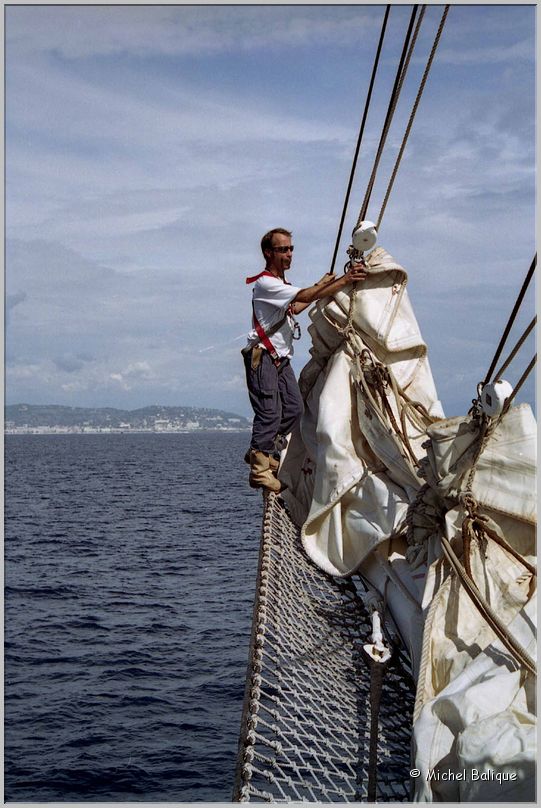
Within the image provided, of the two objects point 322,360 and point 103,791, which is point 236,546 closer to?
point 103,791

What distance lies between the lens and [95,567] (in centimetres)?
2925

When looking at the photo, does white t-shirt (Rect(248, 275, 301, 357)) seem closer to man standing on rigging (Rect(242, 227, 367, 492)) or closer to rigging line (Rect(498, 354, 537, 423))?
man standing on rigging (Rect(242, 227, 367, 492))

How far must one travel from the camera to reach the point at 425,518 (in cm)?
493

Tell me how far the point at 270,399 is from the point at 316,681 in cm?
256

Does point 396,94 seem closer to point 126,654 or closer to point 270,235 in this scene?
point 270,235

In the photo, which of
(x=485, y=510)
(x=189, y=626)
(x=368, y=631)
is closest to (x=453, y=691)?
(x=485, y=510)

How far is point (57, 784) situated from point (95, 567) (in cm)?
1608

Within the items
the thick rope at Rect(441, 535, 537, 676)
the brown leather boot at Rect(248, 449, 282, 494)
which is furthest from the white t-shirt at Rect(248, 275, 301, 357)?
the thick rope at Rect(441, 535, 537, 676)

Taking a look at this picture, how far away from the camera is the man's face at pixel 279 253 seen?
7125 millimetres

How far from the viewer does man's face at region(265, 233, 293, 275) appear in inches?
281

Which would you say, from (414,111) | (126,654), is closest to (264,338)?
(414,111)

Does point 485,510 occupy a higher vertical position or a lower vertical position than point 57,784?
higher

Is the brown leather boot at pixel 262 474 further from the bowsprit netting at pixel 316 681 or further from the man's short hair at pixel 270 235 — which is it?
the man's short hair at pixel 270 235

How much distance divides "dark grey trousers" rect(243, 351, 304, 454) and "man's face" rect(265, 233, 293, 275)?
0.68 m
